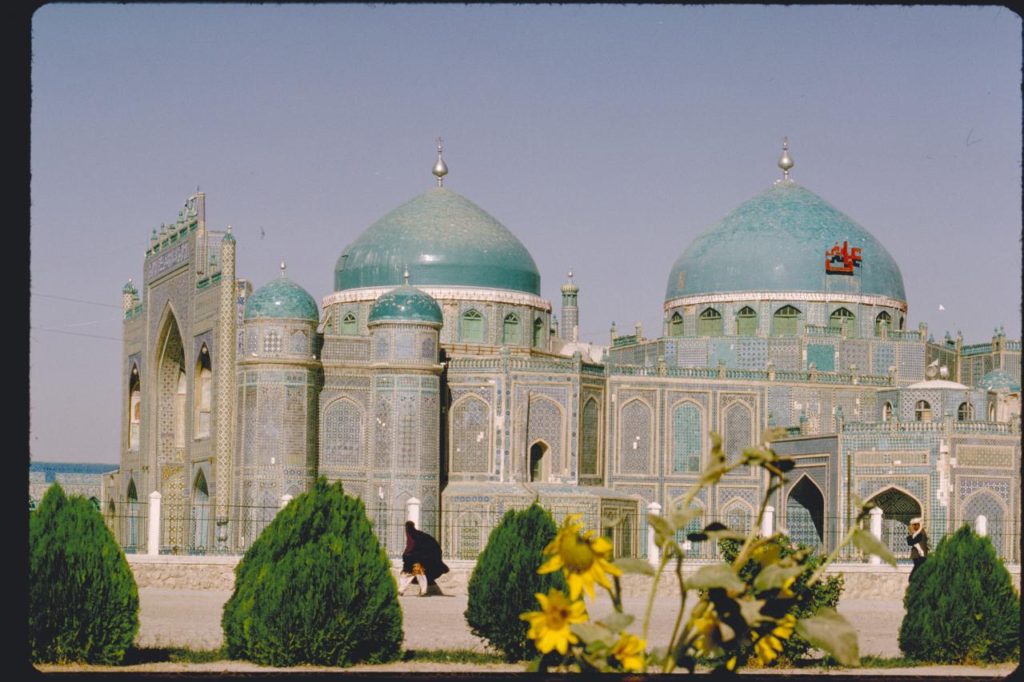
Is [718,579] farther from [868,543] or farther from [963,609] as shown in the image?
[963,609]

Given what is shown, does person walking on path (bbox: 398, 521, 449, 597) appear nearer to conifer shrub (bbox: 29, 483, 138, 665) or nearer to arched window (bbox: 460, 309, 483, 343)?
conifer shrub (bbox: 29, 483, 138, 665)

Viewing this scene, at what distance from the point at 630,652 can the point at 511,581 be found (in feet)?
28.8

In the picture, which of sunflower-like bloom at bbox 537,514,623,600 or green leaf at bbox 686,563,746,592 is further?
green leaf at bbox 686,563,746,592

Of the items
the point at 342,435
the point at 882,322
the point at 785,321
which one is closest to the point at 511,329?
the point at 342,435

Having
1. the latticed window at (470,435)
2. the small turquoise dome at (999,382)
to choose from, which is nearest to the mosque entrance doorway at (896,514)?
the small turquoise dome at (999,382)

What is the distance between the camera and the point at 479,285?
4025 cm

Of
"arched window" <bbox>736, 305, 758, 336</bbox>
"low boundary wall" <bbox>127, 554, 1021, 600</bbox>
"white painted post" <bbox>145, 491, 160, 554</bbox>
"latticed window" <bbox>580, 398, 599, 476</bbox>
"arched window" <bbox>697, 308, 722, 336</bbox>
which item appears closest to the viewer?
"low boundary wall" <bbox>127, 554, 1021, 600</bbox>

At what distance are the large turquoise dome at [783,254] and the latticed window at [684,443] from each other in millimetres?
4303

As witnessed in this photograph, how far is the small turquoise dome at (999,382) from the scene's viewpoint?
1512 inches

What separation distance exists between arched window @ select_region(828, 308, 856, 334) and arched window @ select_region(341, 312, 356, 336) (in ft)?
37.0

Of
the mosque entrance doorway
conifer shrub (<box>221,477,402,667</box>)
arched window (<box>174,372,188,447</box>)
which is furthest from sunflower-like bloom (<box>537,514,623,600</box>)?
arched window (<box>174,372,188,447</box>)

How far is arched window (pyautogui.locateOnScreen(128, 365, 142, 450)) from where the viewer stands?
44500 millimetres

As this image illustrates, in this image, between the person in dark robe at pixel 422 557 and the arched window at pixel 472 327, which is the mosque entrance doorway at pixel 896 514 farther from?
the person in dark robe at pixel 422 557

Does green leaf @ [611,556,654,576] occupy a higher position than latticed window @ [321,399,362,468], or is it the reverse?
latticed window @ [321,399,362,468]
